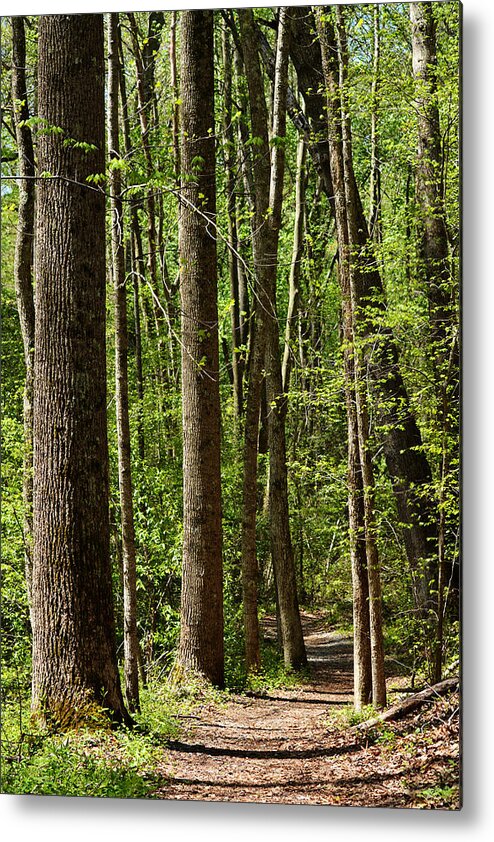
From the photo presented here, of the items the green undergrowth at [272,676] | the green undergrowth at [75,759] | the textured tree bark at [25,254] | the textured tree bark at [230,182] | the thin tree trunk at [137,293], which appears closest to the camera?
the green undergrowth at [75,759]

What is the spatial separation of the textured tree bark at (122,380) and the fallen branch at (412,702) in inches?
49.1

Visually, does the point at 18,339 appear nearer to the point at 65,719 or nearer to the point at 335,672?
the point at 65,719

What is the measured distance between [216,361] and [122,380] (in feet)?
4.16

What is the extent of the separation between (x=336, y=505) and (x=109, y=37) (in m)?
3.02

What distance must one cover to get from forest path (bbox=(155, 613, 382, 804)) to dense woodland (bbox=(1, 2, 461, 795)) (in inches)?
12.1

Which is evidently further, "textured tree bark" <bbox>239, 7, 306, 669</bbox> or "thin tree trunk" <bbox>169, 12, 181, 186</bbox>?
"textured tree bark" <bbox>239, 7, 306, 669</bbox>

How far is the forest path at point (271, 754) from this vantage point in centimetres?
439

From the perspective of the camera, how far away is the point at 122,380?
5.45 meters

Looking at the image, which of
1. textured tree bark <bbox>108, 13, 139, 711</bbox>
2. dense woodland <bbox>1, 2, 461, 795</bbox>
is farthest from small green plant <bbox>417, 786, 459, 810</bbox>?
textured tree bark <bbox>108, 13, 139, 711</bbox>

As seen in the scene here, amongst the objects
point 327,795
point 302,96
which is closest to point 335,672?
point 327,795

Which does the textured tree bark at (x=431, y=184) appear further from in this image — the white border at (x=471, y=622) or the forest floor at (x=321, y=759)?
the forest floor at (x=321, y=759)

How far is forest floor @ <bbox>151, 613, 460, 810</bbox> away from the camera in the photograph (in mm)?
4207

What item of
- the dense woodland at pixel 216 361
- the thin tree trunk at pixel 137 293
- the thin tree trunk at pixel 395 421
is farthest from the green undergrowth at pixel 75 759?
the thin tree trunk at pixel 137 293

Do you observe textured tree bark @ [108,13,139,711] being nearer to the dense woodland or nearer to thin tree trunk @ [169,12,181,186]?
the dense woodland
